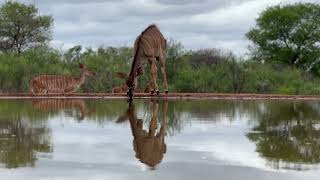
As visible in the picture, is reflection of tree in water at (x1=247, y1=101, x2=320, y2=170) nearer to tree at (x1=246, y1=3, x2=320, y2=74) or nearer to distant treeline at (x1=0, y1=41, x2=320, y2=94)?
distant treeline at (x1=0, y1=41, x2=320, y2=94)

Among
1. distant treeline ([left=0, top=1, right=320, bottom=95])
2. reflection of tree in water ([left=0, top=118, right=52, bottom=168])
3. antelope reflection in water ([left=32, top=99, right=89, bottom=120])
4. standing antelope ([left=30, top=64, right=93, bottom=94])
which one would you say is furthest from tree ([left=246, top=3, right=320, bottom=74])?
reflection of tree in water ([left=0, top=118, right=52, bottom=168])

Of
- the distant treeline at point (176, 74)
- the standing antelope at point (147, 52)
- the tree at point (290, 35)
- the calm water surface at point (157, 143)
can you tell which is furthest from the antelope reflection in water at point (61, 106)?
the tree at point (290, 35)

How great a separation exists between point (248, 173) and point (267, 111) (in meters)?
10.3

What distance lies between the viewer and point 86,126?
14.7m

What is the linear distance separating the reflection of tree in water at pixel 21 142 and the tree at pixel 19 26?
29785mm

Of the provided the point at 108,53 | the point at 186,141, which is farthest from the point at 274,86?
the point at 186,141

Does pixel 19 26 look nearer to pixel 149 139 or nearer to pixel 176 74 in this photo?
pixel 176 74

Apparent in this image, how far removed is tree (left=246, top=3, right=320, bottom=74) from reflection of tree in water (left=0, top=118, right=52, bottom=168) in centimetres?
3862

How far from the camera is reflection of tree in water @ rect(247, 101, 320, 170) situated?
1030cm

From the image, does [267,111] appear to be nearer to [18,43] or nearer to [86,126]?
[86,126]

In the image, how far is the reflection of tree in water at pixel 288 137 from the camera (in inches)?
406

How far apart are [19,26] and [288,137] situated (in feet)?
111

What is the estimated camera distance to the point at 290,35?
52688 mm

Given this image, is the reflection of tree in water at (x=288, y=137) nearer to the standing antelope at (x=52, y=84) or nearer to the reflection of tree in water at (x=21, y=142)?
the reflection of tree in water at (x=21, y=142)
